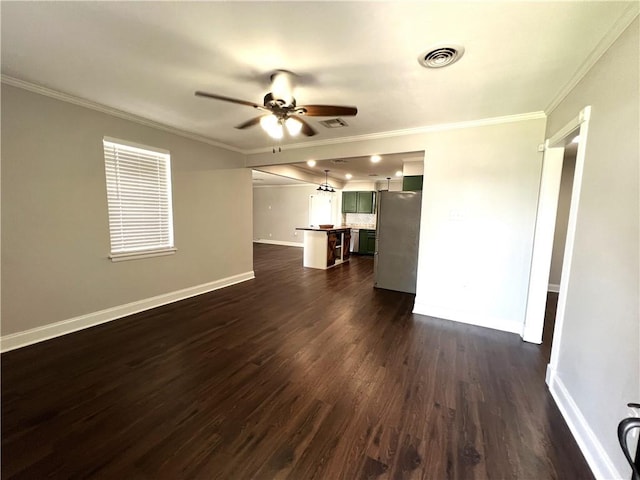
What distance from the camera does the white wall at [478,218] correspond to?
2.99 meters

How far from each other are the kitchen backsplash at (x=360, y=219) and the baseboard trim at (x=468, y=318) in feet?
17.7

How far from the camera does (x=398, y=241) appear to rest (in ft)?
15.2

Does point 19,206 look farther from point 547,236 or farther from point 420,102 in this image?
point 547,236

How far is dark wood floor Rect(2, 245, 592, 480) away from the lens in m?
1.43

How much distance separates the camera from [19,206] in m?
2.49

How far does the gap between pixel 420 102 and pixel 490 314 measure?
8.94ft

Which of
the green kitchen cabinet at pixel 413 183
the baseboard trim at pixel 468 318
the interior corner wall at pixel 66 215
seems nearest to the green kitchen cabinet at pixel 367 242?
the green kitchen cabinet at pixel 413 183

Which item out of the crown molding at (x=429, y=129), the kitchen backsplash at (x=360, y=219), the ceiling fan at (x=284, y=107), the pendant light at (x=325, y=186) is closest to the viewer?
the ceiling fan at (x=284, y=107)

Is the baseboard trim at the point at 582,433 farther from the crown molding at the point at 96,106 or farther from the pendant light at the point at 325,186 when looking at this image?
the pendant light at the point at 325,186

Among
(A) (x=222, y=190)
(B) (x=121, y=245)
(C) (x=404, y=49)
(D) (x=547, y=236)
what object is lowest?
(B) (x=121, y=245)

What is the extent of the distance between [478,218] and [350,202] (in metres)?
5.78

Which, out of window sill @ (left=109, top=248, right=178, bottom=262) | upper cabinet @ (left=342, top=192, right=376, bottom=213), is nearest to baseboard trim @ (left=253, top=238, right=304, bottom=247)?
upper cabinet @ (left=342, top=192, right=376, bottom=213)

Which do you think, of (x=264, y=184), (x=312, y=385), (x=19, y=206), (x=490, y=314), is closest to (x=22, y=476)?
(x=312, y=385)

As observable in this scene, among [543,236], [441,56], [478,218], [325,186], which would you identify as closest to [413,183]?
[478,218]
